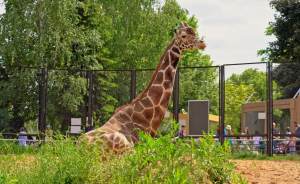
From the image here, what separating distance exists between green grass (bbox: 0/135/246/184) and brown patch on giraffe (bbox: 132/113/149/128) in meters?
3.05

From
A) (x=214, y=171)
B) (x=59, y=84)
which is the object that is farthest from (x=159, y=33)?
(x=214, y=171)

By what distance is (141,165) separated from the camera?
21.5 ft

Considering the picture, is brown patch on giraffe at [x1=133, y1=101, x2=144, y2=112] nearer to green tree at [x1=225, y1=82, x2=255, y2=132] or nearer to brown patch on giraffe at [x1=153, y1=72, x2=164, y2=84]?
brown patch on giraffe at [x1=153, y1=72, x2=164, y2=84]

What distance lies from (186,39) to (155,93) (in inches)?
49.3

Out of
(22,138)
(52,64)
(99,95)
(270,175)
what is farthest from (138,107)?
(52,64)

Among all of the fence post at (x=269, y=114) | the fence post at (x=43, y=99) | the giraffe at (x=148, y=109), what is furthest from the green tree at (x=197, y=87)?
the giraffe at (x=148, y=109)

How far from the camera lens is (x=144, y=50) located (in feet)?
109

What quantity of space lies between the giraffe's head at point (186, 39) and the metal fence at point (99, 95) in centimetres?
561

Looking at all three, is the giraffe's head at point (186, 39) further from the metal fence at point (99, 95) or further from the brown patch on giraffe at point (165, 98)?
the metal fence at point (99, 95)

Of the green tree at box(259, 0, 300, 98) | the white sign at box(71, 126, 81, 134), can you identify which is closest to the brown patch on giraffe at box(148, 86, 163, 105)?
the white sign at box(71, 126, 81, 134)

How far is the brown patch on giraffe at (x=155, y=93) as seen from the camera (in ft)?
36.7

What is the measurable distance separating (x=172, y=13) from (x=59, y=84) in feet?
42.7

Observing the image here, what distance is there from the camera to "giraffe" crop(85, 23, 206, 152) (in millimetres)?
9875

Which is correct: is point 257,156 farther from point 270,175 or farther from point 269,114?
point 270,175
